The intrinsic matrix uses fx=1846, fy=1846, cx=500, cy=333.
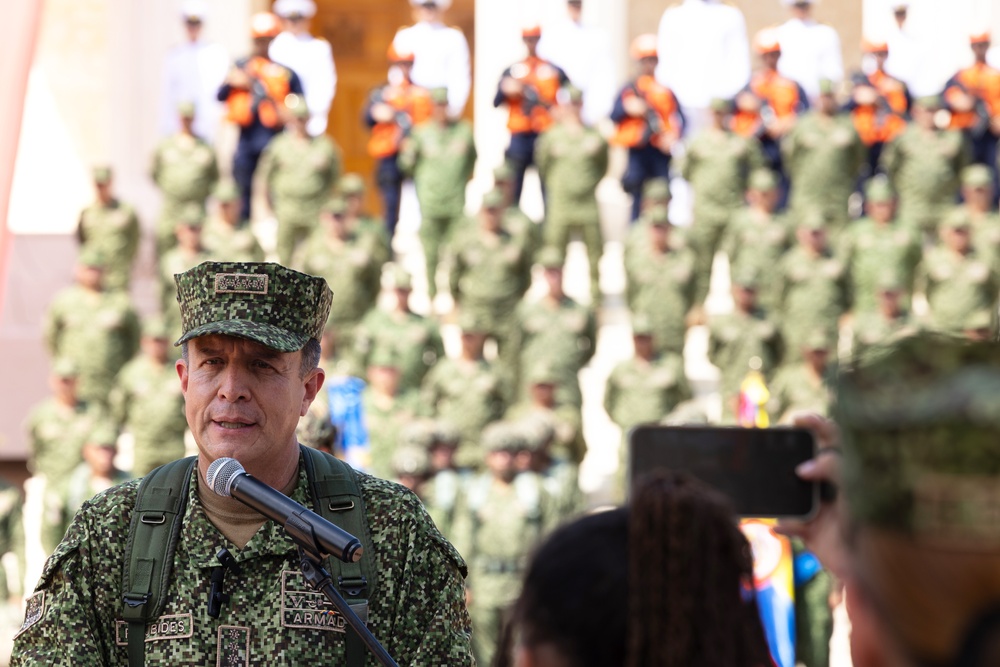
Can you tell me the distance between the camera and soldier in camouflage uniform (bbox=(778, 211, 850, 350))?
11062 millimetres

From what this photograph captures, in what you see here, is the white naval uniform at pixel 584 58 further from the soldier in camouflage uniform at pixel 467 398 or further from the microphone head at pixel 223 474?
the microphone head at pixel 223 474

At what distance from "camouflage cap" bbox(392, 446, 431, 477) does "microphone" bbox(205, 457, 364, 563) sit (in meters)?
6.93

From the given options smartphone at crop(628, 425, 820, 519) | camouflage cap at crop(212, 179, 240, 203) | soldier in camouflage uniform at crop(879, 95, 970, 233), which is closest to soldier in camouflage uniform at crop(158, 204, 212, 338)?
camouflage cap at crop(212, 179, 240, 203)

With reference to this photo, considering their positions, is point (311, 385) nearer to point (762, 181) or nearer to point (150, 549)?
point (150, 549)

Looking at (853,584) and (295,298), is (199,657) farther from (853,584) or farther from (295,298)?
(853,584)

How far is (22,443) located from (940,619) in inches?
445

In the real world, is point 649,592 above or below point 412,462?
above

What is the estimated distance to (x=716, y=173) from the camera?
40.2ft

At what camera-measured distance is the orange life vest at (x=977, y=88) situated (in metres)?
12.8

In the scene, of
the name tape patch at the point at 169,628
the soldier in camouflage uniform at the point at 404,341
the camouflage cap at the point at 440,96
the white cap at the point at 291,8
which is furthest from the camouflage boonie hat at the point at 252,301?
the white cap at the point at 291,8

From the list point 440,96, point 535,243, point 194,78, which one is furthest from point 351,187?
point 194,78

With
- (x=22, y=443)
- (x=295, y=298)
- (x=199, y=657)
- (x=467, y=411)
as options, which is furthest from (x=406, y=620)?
(x=22, y=443)

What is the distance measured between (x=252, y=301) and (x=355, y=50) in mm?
17124

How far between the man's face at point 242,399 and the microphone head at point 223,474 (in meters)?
0.14
